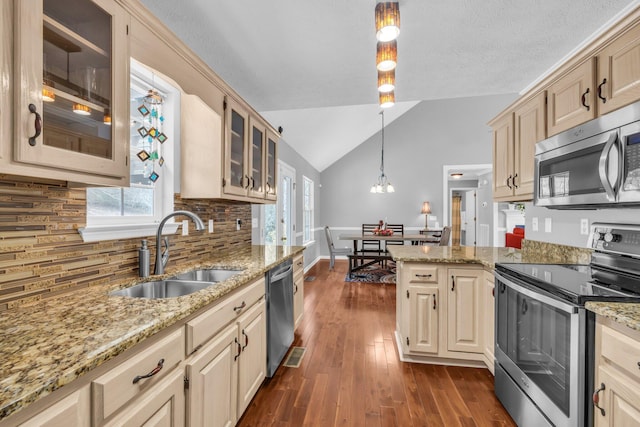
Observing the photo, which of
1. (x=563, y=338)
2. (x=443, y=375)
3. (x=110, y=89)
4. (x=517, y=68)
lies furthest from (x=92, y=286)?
(x=517, y=68)

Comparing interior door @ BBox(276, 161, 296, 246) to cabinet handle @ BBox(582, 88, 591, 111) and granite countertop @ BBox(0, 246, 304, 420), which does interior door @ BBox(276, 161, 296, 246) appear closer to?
granite countertop @ BBox(0, 246, 304, 420)

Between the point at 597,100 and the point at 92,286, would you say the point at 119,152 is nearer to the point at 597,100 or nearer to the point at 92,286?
the point at 92,286

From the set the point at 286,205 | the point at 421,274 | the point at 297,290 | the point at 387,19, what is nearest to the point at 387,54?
the point at 387,19

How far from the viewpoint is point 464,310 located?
2.27 meters

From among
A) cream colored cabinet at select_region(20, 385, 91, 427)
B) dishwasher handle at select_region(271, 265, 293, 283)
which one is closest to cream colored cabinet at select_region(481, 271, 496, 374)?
dishwasher handle at select_region(271, 265, 293, 283)

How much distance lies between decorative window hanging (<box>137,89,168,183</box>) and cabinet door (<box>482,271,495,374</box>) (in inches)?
94.3

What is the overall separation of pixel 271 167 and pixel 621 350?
2.82 metres

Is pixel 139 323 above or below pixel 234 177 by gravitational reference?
below

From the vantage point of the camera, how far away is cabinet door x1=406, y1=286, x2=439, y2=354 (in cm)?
232

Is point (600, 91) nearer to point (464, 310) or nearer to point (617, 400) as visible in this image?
point (617, 400)

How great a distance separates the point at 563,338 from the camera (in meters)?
1.34

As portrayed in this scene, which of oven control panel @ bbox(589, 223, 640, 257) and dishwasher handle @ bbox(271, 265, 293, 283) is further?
dishwasher handle @ bbox(271, 265, 293, 283)

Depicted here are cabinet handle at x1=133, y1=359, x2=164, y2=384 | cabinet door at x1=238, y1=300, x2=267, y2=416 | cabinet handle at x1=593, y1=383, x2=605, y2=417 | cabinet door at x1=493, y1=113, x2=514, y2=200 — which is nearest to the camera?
cabinet handle at x1=133, y1=359, x2=164, y2=384

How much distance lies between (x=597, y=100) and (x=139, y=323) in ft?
7.88
